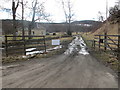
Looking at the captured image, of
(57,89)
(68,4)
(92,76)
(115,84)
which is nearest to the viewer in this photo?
(57,89)

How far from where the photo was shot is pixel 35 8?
2741cm

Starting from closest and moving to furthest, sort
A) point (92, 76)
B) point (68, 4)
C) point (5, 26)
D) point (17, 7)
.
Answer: point (92, 76) → point (17, 7) → point (68, 4) → point (5, 26)

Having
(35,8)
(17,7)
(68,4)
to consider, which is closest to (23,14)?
(17,7)

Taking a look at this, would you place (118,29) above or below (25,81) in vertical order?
above

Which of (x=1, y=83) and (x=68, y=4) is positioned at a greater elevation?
(x=68, y=4)

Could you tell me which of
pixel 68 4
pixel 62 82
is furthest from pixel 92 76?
pixel 68 4

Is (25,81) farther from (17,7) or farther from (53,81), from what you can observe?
(17,7)

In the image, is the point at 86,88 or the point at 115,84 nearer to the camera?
the point at 86,88

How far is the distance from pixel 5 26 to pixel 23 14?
21.8 meters

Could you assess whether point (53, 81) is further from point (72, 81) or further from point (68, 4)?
point (68, 4)

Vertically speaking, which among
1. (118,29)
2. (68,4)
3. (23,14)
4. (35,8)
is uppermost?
(68,4)

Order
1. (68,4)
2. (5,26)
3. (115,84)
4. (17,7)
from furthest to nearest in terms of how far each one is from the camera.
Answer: (5,26)
(68,4)
(17,7)
(115,84)

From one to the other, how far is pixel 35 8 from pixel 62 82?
1010 inches

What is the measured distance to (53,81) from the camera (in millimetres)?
4148
